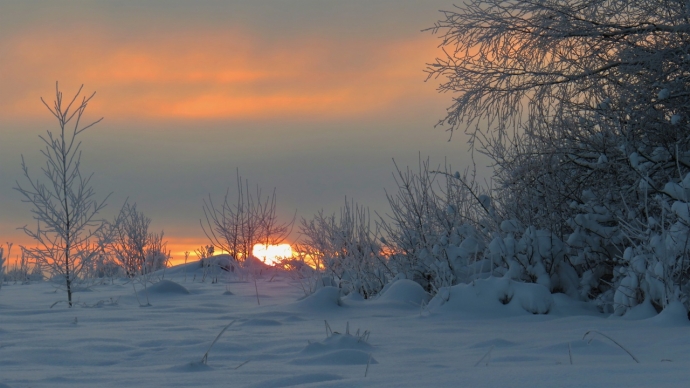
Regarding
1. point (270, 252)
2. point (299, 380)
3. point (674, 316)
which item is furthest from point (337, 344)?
point (270, 252)

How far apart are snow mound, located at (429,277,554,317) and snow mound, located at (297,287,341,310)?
3.28 ft

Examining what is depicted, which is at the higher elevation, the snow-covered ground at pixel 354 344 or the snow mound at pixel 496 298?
the snow mound at pixel 496 298

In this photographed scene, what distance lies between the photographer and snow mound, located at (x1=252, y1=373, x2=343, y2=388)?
2967mm

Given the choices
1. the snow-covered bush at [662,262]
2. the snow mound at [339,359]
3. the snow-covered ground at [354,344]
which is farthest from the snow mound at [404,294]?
the snow mound at [339,359]

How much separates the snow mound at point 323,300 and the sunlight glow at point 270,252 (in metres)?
5.29

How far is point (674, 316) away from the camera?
17.6 ft

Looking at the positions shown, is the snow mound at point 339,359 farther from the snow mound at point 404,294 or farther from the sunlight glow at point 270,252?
the sunlight glow at point 270,252

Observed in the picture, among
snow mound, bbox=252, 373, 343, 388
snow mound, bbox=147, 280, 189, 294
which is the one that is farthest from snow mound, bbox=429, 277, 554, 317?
snow mound, bbox=147, 280, 189, 294

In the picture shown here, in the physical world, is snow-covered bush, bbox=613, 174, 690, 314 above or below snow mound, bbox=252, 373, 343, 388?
above

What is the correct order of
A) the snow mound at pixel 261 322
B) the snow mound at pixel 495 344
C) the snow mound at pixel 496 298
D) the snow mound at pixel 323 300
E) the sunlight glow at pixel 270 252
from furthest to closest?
the sunlight glow at pixel 270 252, the snow mound at pixel 323 300, the snow mound at pixel 496 298, the snow mound at pixel 261 322, the snow mound at pixel 495 344

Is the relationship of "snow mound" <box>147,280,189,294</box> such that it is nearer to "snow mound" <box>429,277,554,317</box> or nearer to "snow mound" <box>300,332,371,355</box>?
"snow mound" <box>429,277,554,317</box>

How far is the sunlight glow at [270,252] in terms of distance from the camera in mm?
12706

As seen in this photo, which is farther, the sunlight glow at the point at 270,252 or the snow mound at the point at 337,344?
the sunlight glow at the point at 270,252

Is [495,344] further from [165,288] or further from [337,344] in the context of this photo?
[165,288]
